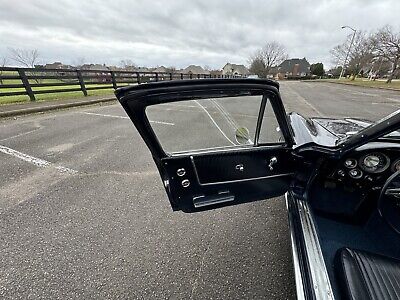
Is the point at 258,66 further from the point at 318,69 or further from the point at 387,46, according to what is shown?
the point at 387,46

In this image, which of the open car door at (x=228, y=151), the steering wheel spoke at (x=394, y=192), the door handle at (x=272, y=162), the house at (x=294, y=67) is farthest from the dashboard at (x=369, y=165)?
the house at (x=294, y=67)

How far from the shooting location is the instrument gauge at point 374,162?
6.08 feet

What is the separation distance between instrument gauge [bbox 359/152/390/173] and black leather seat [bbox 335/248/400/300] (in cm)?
71

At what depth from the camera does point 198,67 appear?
9525 cm

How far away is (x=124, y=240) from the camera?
2238 mm

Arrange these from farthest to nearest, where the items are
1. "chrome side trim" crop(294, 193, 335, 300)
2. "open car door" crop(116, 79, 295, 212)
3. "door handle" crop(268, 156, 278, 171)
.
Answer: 1. "door handle" crop(268, 156, 278, 171)
2. "open car door" crop(116, 79, 295, 212)
3. "chrome side trim" crop(294, 193, 335, 300)

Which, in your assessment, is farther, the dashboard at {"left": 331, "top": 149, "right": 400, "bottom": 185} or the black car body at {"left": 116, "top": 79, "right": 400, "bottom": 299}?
the dashboard at {"left": 331, "top": 149, "right": 400, "bottom": 185}

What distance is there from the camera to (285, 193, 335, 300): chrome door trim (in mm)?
1233

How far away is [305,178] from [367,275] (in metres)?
0.80

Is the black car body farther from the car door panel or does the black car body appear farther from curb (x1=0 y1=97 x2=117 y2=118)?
curb (x1=0 y1=97 x2=117 y2=118)

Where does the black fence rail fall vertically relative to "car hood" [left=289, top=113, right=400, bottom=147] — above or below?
below

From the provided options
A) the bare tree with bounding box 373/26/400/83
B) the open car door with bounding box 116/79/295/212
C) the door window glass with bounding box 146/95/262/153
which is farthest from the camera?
the bare tree with bounding box 373/26/400/83

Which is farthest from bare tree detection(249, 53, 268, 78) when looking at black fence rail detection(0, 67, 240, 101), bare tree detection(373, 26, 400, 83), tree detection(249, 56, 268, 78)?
black fence rail detection(0, 67, 240, 101)

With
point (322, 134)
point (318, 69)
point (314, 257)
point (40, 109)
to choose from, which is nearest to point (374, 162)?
point (322, 134)
